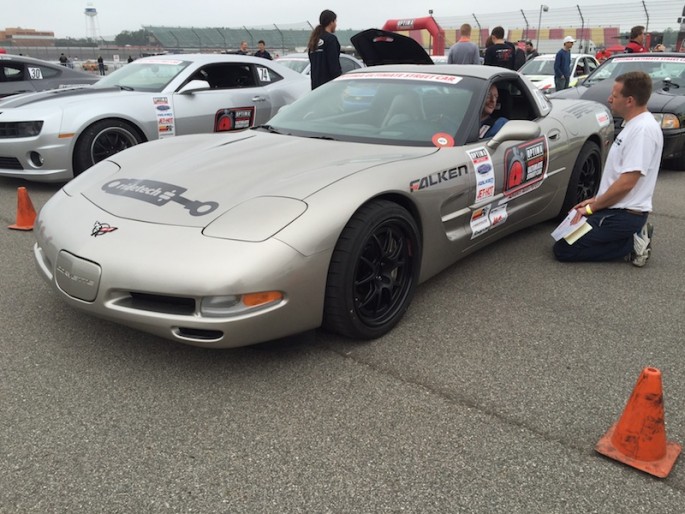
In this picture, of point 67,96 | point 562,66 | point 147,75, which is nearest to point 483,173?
point 67,96

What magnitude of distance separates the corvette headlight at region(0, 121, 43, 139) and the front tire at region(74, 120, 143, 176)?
1.26ft

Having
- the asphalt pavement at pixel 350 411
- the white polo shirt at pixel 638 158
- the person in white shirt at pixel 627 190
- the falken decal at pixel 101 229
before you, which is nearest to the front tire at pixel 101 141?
the asphalt pavement at pixel 350 411

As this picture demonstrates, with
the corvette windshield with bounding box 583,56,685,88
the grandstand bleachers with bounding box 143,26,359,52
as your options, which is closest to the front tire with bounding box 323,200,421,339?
the corvette windshield with bounding box 583,56,685,88

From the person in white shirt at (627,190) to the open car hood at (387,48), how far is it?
2.51 m

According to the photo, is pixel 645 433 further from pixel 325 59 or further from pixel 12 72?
pixel 12 72

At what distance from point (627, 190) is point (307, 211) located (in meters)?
2.37

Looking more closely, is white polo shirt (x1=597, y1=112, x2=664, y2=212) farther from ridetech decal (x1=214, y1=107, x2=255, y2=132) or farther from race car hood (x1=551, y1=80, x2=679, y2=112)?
ridetech decal (x1=214, y1=107, x2=255, y2=132)

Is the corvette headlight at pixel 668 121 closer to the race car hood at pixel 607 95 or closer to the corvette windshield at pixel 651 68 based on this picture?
the race car hood at pixel 607 95

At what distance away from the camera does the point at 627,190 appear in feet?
12.5

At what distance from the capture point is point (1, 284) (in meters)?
3.47

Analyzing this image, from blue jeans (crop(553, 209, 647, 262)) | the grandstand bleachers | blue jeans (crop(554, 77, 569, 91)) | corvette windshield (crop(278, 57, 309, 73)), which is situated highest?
the grandstand bleachers

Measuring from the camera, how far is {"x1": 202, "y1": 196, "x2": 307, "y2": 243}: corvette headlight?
242 cm

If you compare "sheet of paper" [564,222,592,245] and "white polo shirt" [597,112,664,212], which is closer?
"white polo shirt" [597,112,664,212]

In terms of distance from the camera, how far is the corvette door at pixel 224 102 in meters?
6.46
